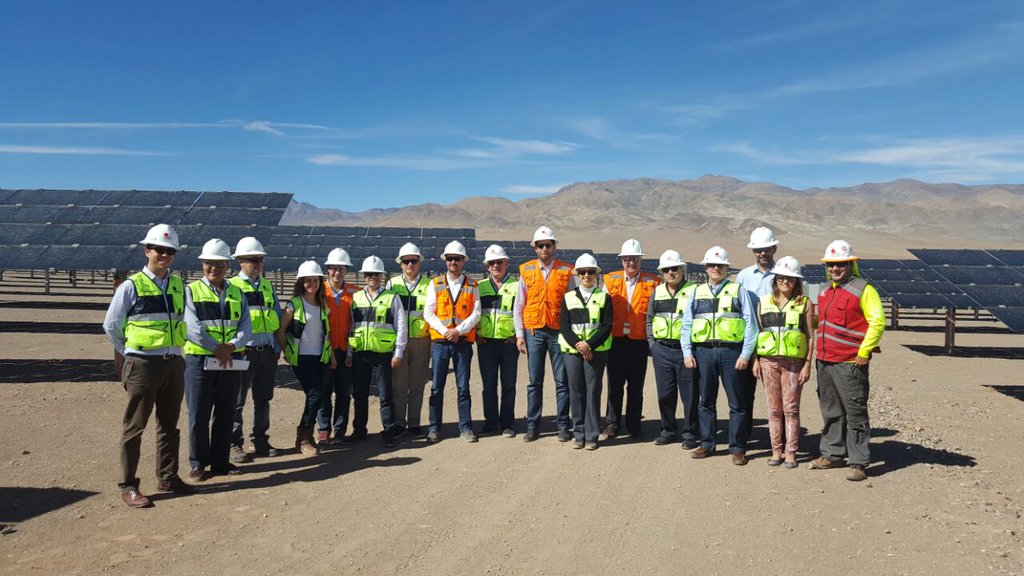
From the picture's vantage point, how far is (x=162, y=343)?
5262 millimetres

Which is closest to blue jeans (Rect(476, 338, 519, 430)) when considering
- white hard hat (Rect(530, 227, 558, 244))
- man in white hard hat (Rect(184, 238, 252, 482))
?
white hard hat (Rect(530, 227, 558, 244))

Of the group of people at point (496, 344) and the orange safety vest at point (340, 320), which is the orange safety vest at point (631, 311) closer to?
the group of people at point (496, 344)

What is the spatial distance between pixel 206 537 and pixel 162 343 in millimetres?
1516

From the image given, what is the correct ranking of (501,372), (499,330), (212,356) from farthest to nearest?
(501,372) < (499,330) < (212,356)

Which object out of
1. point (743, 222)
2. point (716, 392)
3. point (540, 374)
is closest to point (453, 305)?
point (540, 374)

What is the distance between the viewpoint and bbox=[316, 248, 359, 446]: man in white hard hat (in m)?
7.23

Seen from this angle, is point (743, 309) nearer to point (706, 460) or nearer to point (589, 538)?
point (706, 460)

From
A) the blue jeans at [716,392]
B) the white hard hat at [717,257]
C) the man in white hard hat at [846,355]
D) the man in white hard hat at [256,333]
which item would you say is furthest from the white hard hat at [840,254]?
the man in white hard hat at [256,333]

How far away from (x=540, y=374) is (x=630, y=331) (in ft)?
3.50

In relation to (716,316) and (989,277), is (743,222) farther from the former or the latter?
(716,316)

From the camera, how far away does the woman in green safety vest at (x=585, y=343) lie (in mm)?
6887

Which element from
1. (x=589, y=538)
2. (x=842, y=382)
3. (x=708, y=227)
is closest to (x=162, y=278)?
(x=589, y=538)

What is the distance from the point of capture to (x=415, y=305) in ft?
24.4

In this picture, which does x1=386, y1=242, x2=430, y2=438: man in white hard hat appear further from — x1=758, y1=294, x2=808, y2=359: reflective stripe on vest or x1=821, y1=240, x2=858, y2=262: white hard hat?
x1=821, y1=240, x2=858, y2=262: white hard hat
